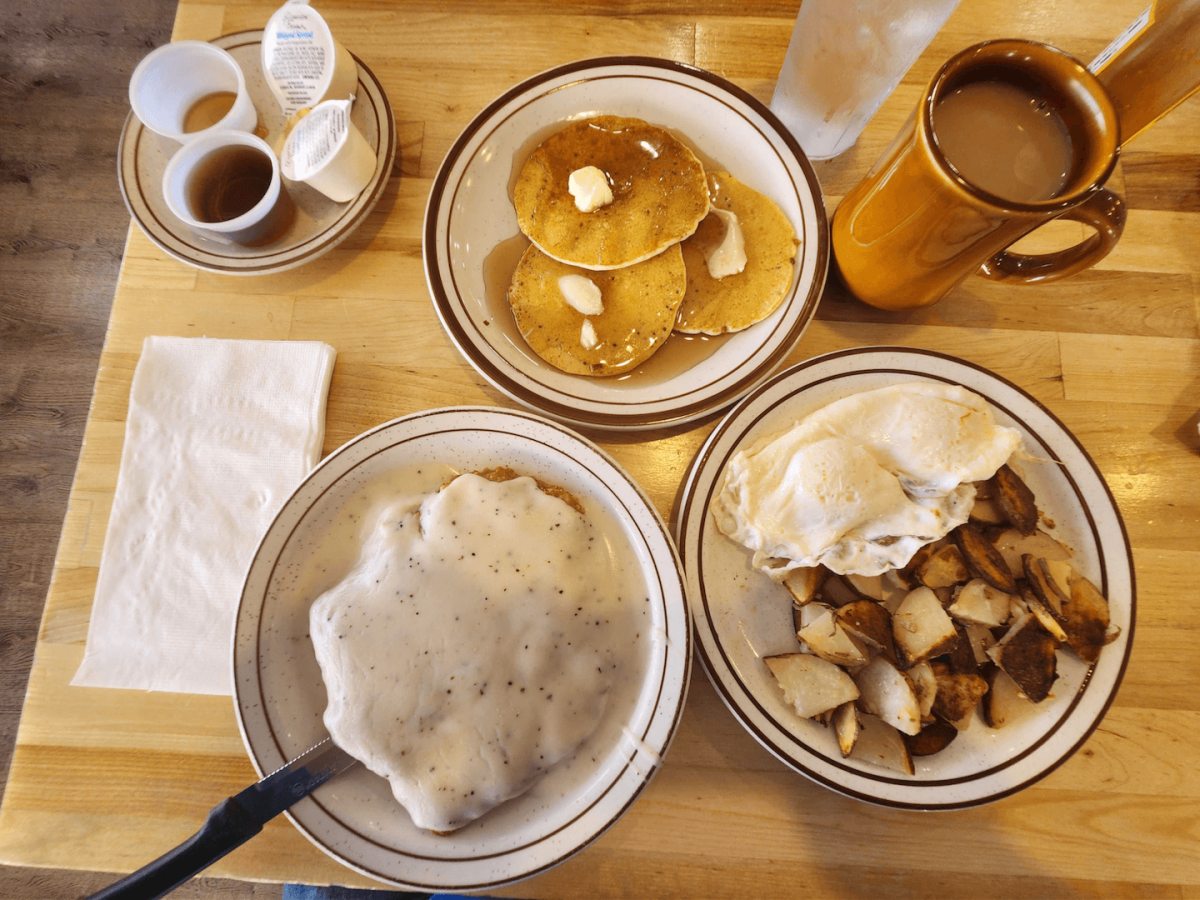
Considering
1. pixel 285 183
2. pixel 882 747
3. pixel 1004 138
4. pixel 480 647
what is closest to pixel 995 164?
pixel 1004 138

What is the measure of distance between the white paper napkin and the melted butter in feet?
0.69

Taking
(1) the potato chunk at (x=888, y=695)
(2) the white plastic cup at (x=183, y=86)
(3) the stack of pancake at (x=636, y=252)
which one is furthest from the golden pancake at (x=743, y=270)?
(2) the white plastic cup at (x=183, y=86)

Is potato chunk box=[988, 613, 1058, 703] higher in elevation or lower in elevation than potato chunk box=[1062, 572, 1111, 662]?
lower

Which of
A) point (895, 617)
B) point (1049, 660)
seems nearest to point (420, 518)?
point (895, 617)

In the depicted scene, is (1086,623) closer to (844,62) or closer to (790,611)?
(790,611)

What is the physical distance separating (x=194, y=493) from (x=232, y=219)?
50 centimetres

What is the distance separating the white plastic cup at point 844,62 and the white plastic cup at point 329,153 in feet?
2.55

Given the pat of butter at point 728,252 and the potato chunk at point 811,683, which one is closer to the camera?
the potato chunk at point 811,683

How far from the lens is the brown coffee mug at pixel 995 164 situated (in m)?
0.80

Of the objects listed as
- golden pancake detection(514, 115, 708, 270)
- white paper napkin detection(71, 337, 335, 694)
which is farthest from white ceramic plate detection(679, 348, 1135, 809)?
white paper napkin detection(71, 337, 335, 694)

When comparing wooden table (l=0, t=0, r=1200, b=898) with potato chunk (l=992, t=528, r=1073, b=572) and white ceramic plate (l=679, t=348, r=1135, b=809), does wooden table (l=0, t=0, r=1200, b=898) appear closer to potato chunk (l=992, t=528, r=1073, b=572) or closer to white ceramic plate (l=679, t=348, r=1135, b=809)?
white ceramic plate (l=679, t=348, r=1135, b=809)

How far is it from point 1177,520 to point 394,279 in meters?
1.45

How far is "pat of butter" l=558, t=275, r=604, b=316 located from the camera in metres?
1.12

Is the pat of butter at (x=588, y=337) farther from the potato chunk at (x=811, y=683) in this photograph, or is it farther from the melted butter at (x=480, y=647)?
the potato chunk at (x=811, y=683)
